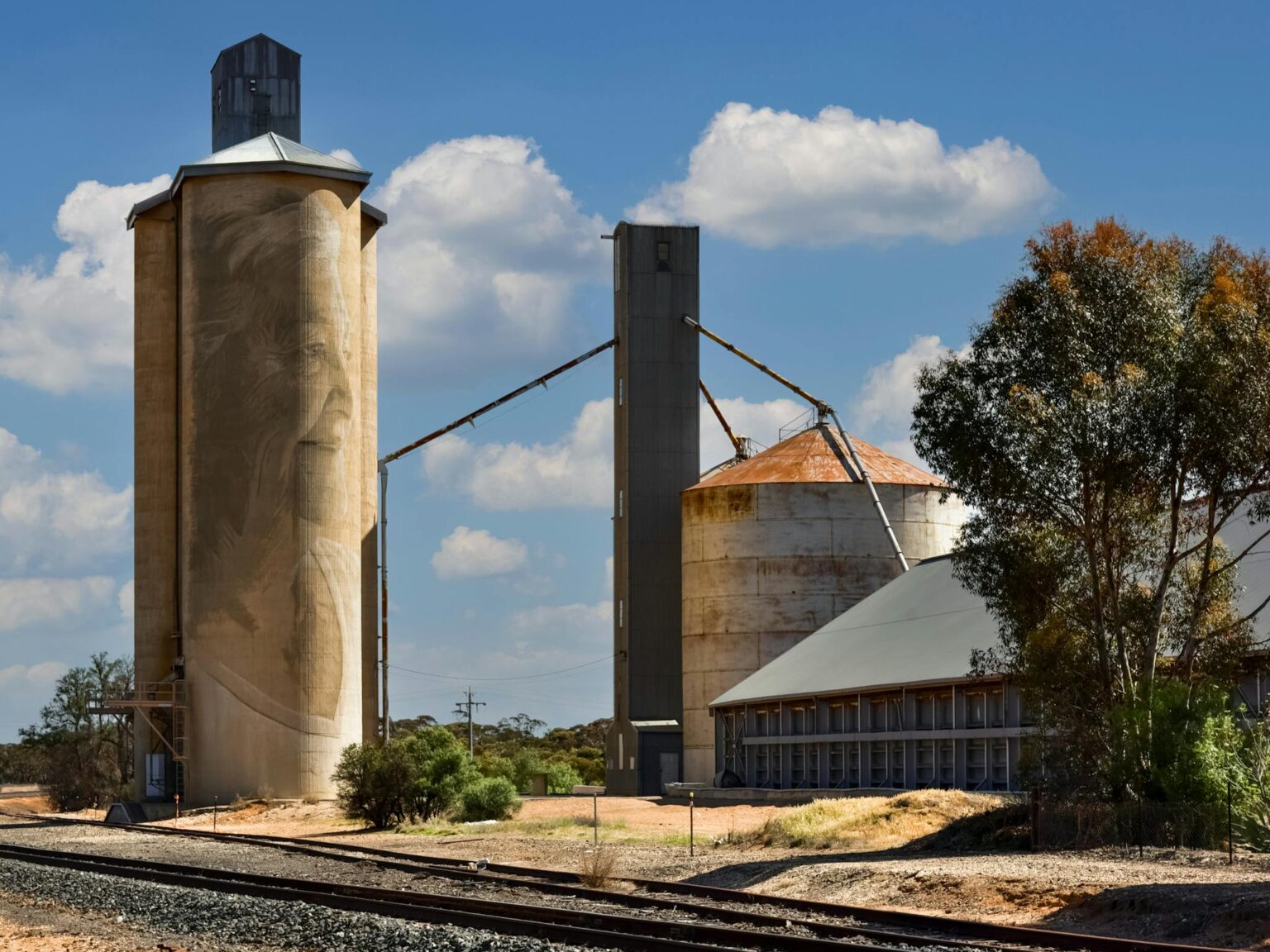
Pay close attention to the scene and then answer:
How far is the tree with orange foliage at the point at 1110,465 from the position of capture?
102 feet

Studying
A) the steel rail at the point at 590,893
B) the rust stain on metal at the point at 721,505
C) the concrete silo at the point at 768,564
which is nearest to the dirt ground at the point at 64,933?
the steel rail at the point at 590,893

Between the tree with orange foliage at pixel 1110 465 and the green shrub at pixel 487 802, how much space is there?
18267 millimetres

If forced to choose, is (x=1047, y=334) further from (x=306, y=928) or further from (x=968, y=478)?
(x=306, y=928)

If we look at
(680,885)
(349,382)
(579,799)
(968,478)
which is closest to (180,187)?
(349,382)

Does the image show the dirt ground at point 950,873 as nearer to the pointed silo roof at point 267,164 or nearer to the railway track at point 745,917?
the railway track at point 745,917

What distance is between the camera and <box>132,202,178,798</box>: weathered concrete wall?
221 ft

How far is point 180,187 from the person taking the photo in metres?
66.0

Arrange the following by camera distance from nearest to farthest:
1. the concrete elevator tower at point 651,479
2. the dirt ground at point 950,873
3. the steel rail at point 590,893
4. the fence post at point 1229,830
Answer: the steel rail at point 590,893
the dirt ground at point 950,873
the fence post at point 1229,830
the concrete elevator tower at point 651,479

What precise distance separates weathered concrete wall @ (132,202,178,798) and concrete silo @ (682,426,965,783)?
20.5 metres

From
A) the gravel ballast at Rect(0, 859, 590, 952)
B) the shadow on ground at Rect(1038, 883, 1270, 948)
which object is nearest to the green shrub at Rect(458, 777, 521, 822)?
the gravel ballast at Rect(0, 859, 590, 952)

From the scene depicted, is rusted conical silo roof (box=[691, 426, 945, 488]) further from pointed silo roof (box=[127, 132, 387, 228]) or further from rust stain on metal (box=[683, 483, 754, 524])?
pointed silo roof (box=[127, 132, 387, 228])

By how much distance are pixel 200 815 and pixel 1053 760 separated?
36055 millimetres

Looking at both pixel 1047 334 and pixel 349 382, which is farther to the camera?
pixel 349 382

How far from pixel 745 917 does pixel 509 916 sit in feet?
9.52
